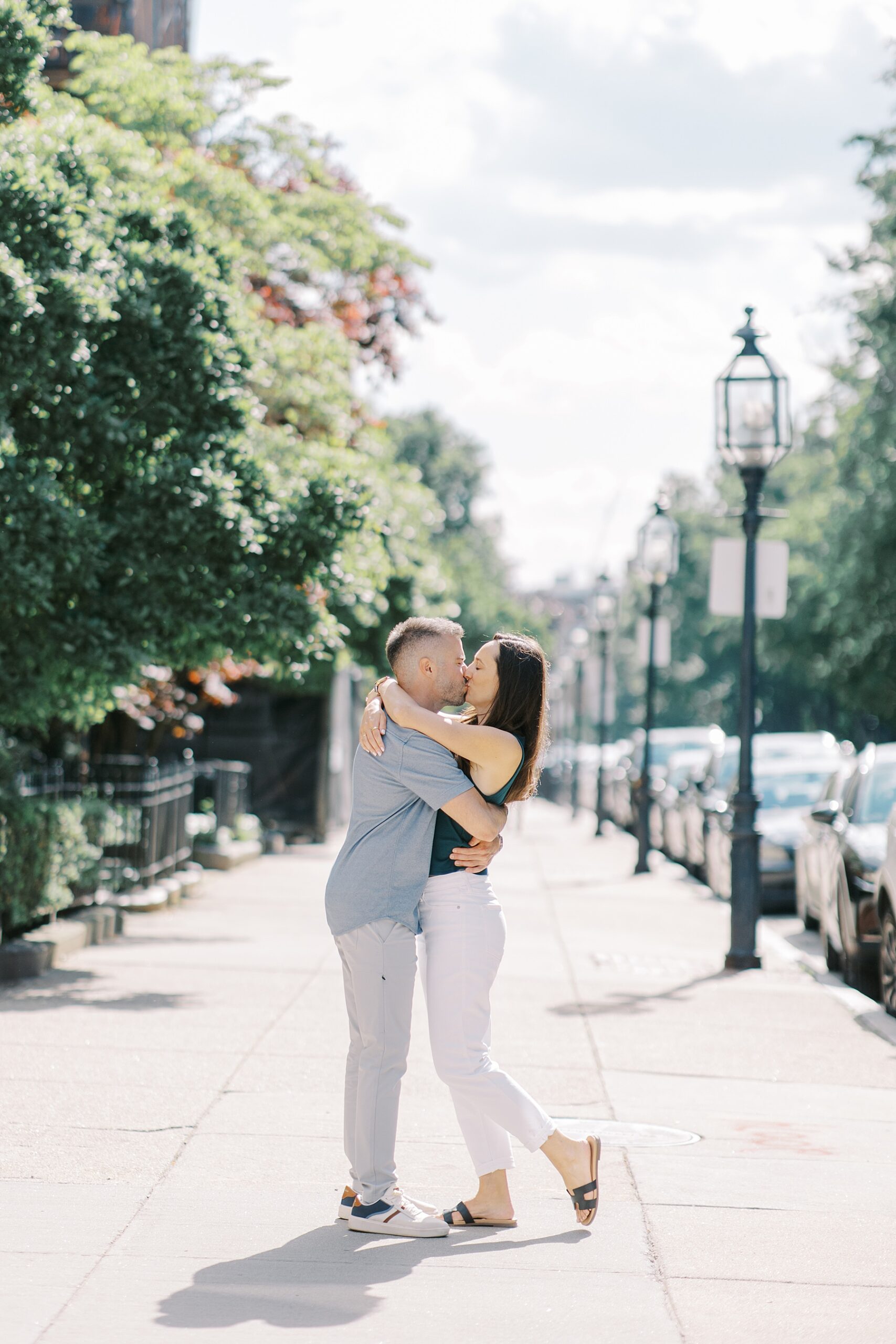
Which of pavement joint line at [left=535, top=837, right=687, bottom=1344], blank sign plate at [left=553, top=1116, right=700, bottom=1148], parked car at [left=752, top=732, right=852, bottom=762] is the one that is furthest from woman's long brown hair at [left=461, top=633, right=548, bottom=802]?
parked car at [left=752, top=732, right=852, bottom=762]

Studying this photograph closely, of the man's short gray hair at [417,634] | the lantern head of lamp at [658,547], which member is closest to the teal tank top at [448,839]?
the man's short gray hair at [417,634]

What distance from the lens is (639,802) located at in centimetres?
2341

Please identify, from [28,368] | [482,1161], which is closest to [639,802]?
[28,368]

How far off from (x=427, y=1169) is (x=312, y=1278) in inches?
54.8

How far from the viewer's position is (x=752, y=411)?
13.4 metres

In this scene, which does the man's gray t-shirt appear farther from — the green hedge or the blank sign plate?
the green hedge

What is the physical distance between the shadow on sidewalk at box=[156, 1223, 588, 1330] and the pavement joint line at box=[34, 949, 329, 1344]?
243 mm

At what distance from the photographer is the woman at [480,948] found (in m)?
5.28

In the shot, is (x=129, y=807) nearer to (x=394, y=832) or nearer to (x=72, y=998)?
(x=72, y=998)

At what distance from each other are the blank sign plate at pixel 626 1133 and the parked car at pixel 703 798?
13.5 m

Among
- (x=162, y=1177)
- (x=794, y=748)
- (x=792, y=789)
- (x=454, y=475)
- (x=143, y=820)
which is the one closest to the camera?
(x=162, y=1177)

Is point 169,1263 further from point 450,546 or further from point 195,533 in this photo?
point 450,546

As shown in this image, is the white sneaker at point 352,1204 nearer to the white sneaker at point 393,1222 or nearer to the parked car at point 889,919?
the white sneaker at point 393,1222

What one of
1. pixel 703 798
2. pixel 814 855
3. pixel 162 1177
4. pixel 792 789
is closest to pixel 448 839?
pixel 162 1177
